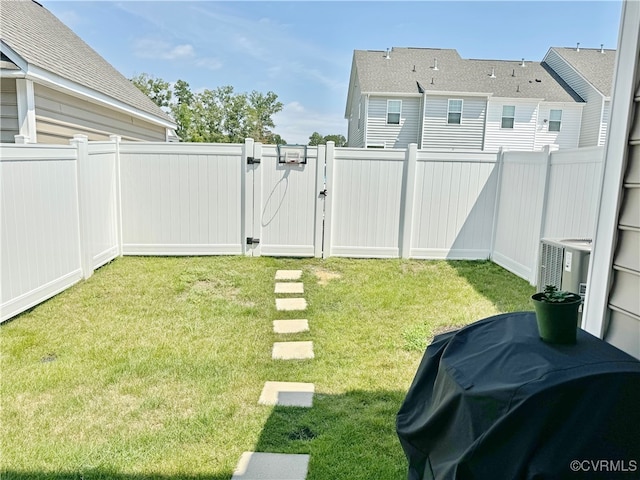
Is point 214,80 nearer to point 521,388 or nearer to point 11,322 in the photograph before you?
point 11,322

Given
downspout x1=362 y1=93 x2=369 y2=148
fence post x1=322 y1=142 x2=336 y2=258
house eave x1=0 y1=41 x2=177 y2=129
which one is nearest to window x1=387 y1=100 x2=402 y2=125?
downspout x1=362 y1=93 x2=369 y2=148

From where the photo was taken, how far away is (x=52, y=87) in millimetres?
5316

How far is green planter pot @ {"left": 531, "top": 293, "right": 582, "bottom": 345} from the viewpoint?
1.21 meters

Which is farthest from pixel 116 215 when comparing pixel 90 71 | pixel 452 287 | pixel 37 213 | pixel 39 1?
pixel 39 1

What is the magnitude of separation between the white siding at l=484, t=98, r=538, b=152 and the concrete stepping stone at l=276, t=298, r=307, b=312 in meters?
12.9

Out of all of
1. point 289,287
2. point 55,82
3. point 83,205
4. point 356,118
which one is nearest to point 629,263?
point 289,287

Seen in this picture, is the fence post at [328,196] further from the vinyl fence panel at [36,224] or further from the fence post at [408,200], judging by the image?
the vinyl fence panel at [36,224]

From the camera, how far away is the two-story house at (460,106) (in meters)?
15.0

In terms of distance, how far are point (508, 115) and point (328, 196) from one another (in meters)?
12.1

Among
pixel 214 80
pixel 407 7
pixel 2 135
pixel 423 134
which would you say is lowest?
pixel 2 135

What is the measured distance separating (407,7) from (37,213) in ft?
20.2

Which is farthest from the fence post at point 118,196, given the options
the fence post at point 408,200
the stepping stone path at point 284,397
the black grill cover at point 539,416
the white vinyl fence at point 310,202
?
the black grill cover at point 539,416

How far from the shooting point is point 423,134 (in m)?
15.1

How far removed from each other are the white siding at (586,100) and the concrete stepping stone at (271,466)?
16.0m
